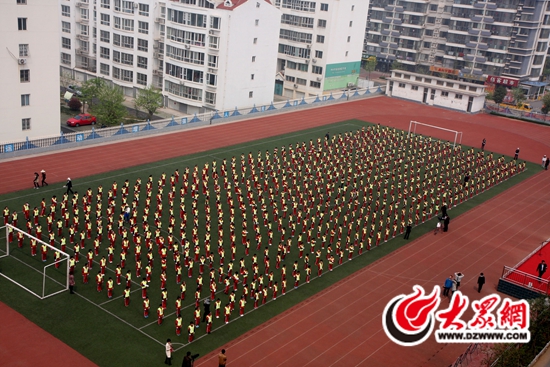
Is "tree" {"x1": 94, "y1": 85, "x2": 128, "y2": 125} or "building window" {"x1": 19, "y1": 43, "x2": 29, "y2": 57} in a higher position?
"building window" {"x1": 19, "y1": 43, "x2": 29, "y2": 57}

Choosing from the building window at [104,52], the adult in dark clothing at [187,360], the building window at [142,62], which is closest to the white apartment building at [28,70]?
the building window at [142,62]

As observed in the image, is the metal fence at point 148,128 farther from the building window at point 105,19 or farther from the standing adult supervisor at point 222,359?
the standing adult supervisor at point 222,359

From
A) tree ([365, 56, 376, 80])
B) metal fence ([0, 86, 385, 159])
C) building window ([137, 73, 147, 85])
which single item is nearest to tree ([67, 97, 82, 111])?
building window ([137, 73, 147, 85])

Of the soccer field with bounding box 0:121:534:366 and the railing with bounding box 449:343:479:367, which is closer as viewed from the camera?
the railing with bounding box 449:343:479:367

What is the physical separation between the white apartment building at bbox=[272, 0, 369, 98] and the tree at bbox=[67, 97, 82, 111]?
69.9 ft

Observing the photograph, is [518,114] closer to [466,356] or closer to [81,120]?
[81,120]

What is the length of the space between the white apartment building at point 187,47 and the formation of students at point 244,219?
1222 cm

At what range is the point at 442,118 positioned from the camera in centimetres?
5472

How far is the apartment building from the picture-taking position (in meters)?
72.4

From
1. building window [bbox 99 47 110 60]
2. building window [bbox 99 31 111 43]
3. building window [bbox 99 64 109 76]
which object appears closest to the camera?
building window [bbox 99 31 111 43]

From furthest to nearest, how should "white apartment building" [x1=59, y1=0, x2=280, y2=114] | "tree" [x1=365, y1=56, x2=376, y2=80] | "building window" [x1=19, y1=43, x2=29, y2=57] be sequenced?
"tree" [x1=365, y1=56, x2=376, y2=80] < "white apartment building" [x1=59, y1=0, x2=280, y2=114] < "building window" [x1=19, y1=43, x2=29, y2=57]

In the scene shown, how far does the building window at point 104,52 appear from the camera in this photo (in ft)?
190

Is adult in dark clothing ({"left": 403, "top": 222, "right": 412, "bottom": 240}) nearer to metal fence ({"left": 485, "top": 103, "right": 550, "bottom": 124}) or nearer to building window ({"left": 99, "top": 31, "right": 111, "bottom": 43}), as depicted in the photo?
metal fence ({"left": 485, "top": 103, "right": 550, "bottom": 124})

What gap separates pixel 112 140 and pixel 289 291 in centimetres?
2034
